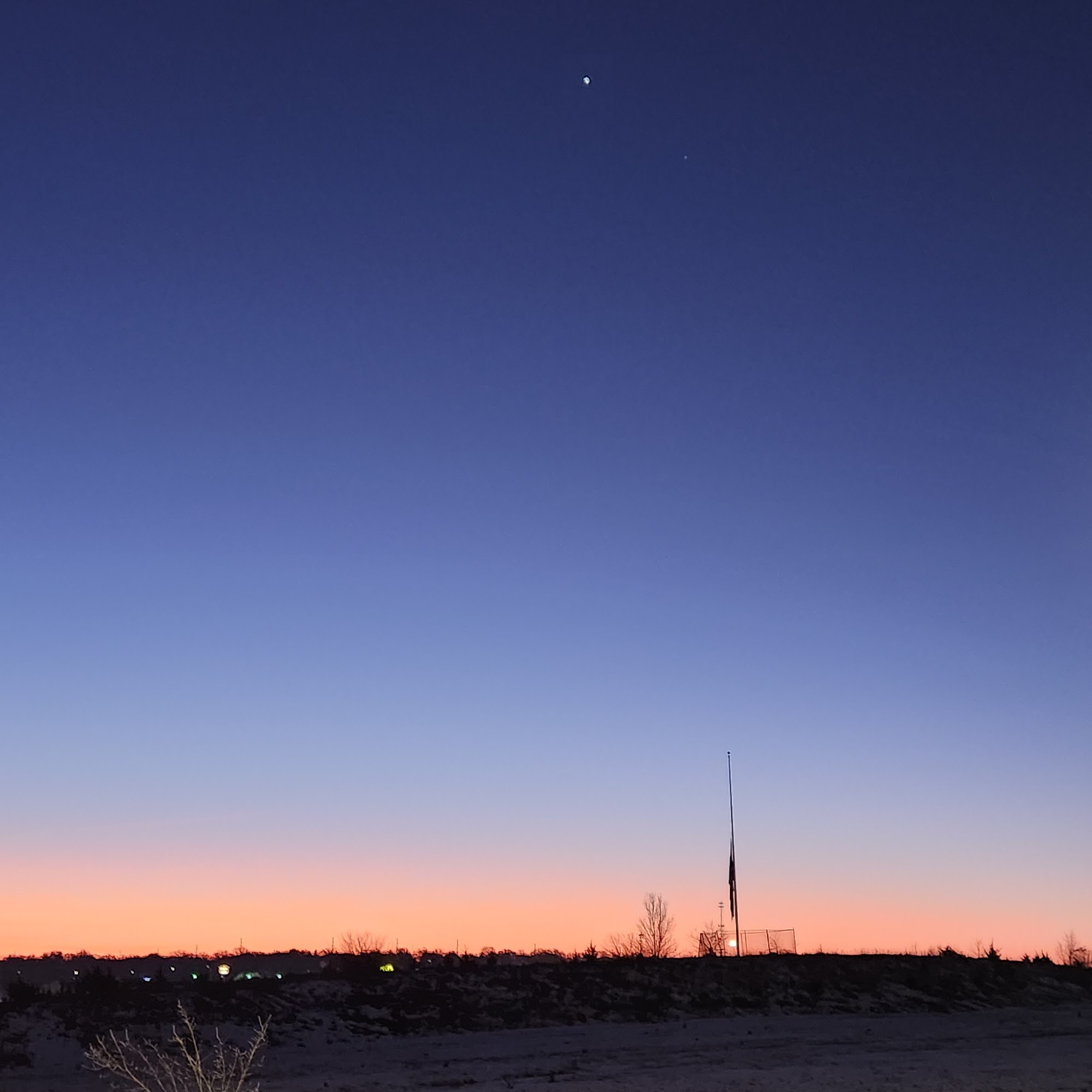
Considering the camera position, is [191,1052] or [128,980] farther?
[128,980]

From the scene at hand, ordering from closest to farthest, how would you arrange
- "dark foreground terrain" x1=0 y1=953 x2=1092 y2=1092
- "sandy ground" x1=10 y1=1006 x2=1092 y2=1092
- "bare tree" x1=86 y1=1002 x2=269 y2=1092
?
"bare tree" x1=86 y1=1002 x2=269 y2=1092 → "sandy ground" x1=10 y1=1006 x2=1092 y2=1092 → "dark foreground terrain" x1=0 y1=953 x2=1092 y2=1092

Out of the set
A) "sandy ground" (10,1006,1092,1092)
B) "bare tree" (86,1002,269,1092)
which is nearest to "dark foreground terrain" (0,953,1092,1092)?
"sandy ground" (10,1006,1092,1092)

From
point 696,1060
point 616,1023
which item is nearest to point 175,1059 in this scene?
point 696,1060

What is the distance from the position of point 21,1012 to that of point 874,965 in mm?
33844

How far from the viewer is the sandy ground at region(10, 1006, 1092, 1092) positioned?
1107 inches

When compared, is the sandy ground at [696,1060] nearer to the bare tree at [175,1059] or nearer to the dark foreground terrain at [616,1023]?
the dark foreground terrain at [616,1023]

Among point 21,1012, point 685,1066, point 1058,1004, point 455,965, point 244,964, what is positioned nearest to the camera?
point 685,1066

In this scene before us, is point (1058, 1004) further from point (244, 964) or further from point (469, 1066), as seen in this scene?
point (244, 964)

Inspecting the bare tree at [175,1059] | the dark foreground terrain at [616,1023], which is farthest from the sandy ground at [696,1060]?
the bare tree at [175,1059]

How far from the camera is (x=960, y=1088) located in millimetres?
27406

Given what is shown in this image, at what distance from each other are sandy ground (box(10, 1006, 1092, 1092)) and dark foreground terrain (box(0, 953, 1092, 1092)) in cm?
10

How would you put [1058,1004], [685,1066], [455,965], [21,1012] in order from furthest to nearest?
1. [1058,1004]
2. [455,965]
3. [21,1012]
4. [685,1066]

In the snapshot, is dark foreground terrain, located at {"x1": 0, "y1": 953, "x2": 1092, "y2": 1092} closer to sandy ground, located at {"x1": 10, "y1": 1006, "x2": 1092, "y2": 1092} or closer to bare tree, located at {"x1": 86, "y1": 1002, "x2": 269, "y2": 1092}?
sandy ground, located at {"x1": 10, "y1": 1006, "x2": 1092, "y2": 1092}

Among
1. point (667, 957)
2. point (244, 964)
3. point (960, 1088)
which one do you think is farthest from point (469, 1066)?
point (244, 964)
